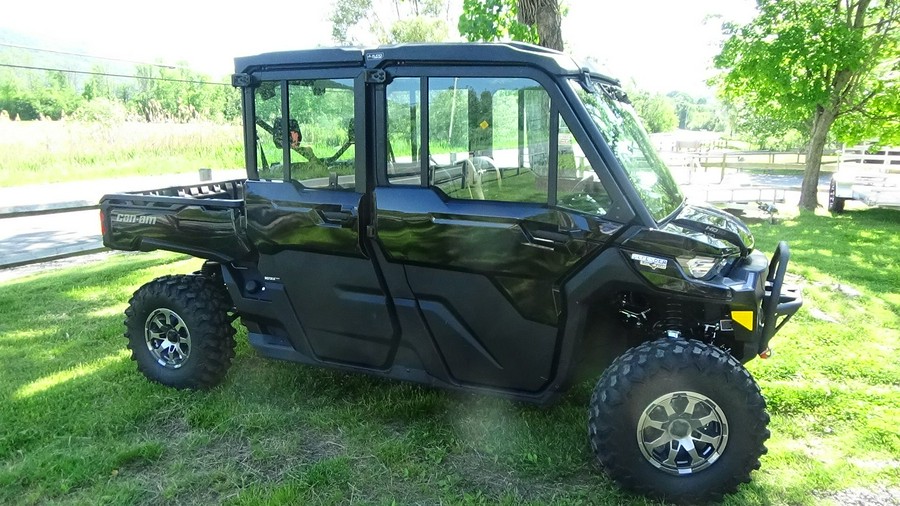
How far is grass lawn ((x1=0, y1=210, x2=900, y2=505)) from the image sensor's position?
3139mm

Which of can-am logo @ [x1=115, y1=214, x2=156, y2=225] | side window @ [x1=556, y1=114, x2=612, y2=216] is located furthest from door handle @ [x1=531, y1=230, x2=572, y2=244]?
can-am logo @ [x1=115, y1=214, x2=156, y2=225]

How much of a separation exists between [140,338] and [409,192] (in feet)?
7.72

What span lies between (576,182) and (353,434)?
1.94 metres

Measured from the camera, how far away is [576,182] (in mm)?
3109

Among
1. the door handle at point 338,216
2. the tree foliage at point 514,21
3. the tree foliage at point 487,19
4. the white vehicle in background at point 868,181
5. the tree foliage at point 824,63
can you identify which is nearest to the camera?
the door handle at point 338,216

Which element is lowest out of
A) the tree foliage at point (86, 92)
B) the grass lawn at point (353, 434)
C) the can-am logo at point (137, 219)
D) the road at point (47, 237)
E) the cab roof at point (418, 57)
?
the grass lawn at point (353, 434)

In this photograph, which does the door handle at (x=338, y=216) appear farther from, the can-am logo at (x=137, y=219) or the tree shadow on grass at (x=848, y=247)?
the tree shadow on grass at (x=848, y=247)

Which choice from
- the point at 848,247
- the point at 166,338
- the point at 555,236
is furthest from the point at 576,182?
the point at 848,247

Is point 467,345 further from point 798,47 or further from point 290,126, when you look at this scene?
point 798,47

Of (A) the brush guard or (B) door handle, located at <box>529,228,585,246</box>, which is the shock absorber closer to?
(A) the brush guard

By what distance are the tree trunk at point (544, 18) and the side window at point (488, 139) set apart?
14.3ft

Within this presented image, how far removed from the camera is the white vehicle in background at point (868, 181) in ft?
38.5

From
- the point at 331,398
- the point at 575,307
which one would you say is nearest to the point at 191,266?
the point at 331,398

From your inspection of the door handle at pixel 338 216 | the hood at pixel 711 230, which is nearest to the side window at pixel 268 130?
the door handle at pixel 338 216
